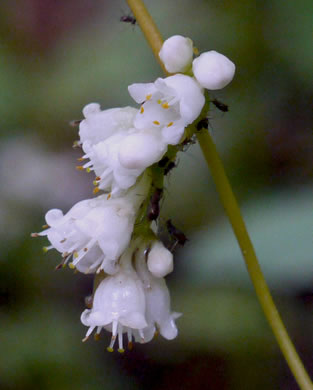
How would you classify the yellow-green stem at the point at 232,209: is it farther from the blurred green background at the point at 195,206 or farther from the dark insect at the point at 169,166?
the blurred green background at the point at 195,206

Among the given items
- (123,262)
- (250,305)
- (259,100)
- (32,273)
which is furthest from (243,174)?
(123,262)

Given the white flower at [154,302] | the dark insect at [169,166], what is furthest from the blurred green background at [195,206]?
the dark insect at [169,166]

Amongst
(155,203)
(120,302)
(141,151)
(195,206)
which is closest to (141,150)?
(141,151)

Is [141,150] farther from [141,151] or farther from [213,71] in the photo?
[213,71]

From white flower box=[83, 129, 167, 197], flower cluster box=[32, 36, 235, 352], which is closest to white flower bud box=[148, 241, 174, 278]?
flower cluster box=[32, 36, 235, 352]

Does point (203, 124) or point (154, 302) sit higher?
point (203, 124)
